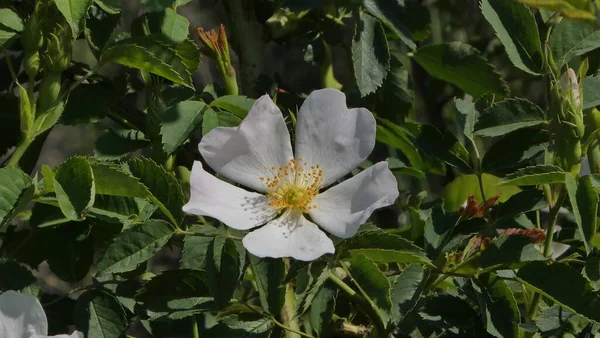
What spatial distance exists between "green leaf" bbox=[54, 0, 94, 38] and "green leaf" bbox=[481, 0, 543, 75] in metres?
0.52

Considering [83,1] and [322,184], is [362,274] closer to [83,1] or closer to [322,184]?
[322,184]

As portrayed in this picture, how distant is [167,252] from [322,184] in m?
1.16

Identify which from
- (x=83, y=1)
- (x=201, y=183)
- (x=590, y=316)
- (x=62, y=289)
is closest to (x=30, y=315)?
(x=201, y=183)

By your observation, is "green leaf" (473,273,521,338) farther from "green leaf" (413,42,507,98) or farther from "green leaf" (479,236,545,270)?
"green leaf" (413,42,507,98)

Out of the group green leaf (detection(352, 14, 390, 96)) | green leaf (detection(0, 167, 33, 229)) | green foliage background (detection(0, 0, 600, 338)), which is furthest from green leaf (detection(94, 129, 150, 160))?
green leaf (detection(352, 14, 390, 96))

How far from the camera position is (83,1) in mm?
1063

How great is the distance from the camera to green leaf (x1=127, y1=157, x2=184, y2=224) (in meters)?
1.09

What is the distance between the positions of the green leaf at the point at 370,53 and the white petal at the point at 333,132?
13cm

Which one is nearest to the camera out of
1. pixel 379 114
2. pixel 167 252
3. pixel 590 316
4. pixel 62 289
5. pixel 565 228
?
pixel 590 316

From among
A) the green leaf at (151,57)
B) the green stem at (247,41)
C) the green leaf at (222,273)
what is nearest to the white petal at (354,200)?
the green leaf at (222,273)

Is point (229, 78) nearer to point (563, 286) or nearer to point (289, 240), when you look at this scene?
point (289, 240)

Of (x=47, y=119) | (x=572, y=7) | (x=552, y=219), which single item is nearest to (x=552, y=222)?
(x=552, y=219)

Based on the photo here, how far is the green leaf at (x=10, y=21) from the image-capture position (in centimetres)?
113

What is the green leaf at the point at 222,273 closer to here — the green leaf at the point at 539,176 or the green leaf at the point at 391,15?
the green leaf at the point at 539,176
